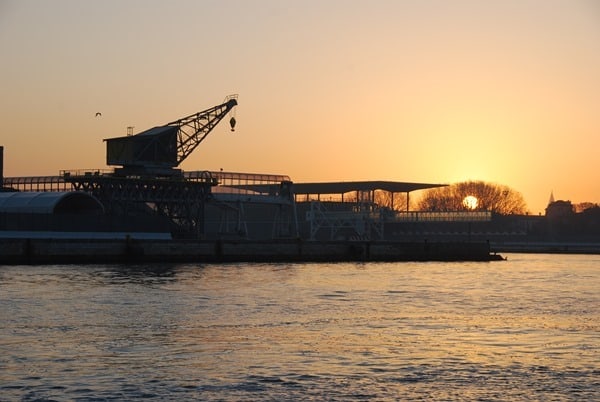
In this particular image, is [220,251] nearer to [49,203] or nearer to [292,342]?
[49,203]

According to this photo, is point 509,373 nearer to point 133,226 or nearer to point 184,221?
point 133,226

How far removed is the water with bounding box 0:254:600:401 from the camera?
28062mm

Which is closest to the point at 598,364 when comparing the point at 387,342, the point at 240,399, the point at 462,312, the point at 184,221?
the point at 387,342

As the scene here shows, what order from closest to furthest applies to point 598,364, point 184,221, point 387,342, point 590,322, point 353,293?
point 598,364, point 387,342, point 590,322, point 353,293, point 184,221

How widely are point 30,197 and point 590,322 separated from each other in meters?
81.2

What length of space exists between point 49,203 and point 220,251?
1894 centimetres

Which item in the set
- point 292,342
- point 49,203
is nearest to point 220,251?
point 49,203

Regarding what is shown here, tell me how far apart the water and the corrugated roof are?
4474 centimetres

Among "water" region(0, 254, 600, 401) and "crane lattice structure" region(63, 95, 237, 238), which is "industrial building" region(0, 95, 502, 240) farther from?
"water" region(0, 254, 600, 401)

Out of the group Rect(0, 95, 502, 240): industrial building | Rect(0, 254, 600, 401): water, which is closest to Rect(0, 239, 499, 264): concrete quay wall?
Rect(0, 95, 502, 240): industrial building

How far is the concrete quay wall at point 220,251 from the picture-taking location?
98.6m

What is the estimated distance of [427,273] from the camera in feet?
304

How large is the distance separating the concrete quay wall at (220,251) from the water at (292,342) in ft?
101

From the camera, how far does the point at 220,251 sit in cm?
11319
